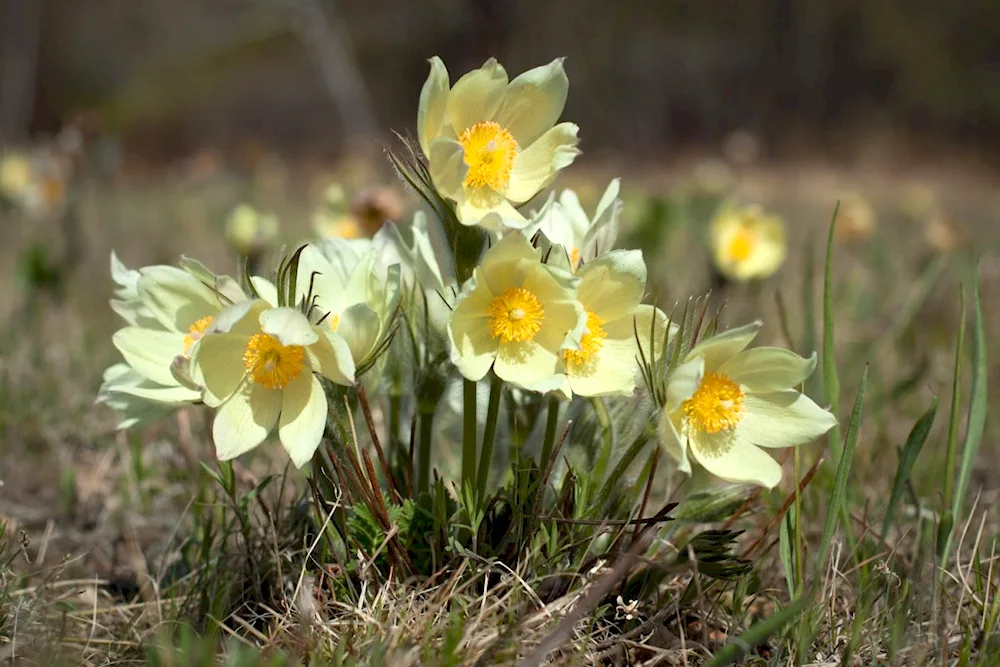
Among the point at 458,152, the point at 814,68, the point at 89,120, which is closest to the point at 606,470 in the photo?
the point at 458,152

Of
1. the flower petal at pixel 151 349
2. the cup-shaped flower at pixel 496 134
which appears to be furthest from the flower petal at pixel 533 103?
the flower petal at pixel 151 349

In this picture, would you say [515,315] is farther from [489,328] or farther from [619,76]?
[619,76]

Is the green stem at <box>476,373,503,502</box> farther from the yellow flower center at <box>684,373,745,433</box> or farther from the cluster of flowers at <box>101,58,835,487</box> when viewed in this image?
the yellow flower center at <box>684,373,745,433</box>

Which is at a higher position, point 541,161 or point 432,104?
point 432,104

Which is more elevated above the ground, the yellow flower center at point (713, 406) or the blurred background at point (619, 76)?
the blurred background at point (619, 76)

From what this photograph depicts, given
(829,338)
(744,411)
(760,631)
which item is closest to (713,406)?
(744,411)

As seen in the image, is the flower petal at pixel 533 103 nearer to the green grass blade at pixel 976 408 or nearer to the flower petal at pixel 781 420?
the flower petal at pixel 781 420
